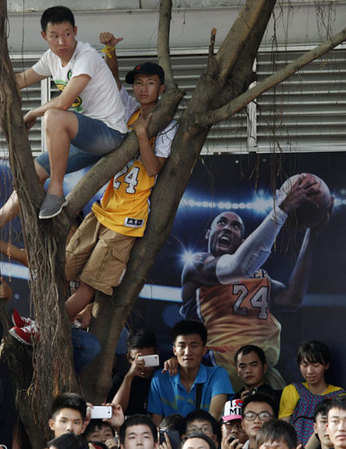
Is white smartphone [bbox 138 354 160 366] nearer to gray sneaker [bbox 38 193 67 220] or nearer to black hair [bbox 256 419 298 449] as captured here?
black hair [bbox 256 419 298 449]

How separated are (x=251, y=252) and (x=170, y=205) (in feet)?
5.52

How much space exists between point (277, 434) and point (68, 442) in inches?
48.7

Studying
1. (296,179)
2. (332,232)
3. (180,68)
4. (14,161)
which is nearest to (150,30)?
(180,68)

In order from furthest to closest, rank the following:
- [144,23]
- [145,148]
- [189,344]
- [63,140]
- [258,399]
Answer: [144,23], [189,344], [258,399], [145,148], [63,140]

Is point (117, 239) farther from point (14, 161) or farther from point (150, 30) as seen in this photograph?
point (150, 30)

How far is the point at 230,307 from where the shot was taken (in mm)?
7473

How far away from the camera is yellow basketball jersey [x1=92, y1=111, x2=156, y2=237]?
19.4ft

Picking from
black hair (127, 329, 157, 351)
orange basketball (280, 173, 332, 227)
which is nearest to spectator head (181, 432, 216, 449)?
black hair (127, 329, 157, 351)

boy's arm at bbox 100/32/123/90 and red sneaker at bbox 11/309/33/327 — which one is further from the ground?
boy's arm at bbox 100/32/123/90

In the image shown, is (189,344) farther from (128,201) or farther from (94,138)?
(94,138)

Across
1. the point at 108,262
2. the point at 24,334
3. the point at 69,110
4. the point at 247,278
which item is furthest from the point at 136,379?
the point at 69,110

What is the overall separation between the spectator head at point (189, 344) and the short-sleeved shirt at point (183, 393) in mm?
101

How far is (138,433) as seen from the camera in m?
5.60

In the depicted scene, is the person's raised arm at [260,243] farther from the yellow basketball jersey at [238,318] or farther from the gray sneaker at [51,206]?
the gray sneaker at [51,206]
